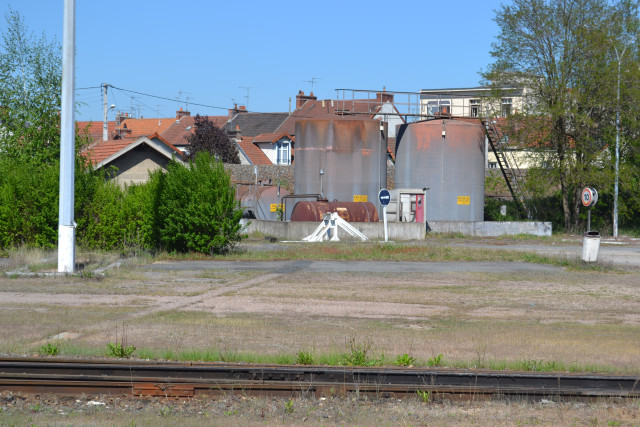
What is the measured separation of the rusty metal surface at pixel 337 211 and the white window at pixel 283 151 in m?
41.4

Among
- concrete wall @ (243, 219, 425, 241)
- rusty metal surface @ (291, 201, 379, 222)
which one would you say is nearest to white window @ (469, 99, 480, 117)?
rusty metal surface @ (291, 201, 379, 222)

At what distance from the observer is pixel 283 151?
79938 mm

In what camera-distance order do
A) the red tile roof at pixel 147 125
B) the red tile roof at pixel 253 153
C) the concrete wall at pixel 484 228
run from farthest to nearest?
the red tile roof at pixel 147 125, the red tile roof at pixel 253 153, the concrete wall at pixel 484 228

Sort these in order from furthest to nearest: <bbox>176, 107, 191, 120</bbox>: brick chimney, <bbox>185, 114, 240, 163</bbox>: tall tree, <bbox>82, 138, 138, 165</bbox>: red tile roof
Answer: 1. <bbox>176, 107, 191, 120</bbox>: brick chimney
2. <bbox>185, 114, 240, 163</bbox>: tall tree
3. <bbox>82, 138, 138, 165</bbox>: red tile roof

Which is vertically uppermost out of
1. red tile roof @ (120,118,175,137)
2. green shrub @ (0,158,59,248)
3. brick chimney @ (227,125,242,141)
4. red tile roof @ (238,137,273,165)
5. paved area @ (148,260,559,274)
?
red tile roof @ (120,118,175,137)

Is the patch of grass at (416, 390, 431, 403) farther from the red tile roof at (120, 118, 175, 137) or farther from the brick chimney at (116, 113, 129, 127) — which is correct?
the brick chimney at (116, 113, 129, 127)

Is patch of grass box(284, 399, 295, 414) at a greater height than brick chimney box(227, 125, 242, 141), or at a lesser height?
lesser

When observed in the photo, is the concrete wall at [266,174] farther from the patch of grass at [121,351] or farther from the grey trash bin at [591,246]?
the patch of grass at [121,351]

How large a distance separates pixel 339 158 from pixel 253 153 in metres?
35.0

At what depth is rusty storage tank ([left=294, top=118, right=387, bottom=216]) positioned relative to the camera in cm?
4256

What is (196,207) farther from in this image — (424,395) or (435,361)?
(424,395)

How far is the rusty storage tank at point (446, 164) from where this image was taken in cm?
4297

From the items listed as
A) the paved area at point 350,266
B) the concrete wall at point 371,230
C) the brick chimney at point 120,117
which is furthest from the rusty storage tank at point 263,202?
the brick chimney at point 120,117

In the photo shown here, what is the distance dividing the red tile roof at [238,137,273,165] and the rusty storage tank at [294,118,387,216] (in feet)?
104
